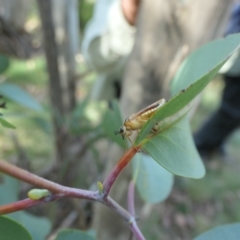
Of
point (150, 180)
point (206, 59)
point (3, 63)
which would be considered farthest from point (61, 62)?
point (206, 59)

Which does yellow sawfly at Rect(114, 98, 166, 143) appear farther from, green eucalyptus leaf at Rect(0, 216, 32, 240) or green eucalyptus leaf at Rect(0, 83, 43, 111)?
green eucalyptus leaf at Rect(0, 83, 43, 111)

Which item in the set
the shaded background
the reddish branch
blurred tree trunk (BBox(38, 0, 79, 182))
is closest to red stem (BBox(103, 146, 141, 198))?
the reddish branch

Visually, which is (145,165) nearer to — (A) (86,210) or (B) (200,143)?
(A) (86,210)

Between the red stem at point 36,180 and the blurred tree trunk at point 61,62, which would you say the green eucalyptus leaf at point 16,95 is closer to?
the red stem at point 36,180

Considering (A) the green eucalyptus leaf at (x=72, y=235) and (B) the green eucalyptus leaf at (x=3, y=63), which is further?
(B) the green eucalyptus leaf at (x=3, y=63)

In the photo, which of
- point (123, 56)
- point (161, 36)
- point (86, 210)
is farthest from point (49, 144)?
point (161, 36)

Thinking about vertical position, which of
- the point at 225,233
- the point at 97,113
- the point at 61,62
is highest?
the point at 225,233

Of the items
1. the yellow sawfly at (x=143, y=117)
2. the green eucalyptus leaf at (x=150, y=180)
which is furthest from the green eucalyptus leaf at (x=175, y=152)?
the green eucalyptus leaf at (x=150, y=180)

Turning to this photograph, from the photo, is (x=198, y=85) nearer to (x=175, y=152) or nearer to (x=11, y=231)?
(x=175, y=152)
